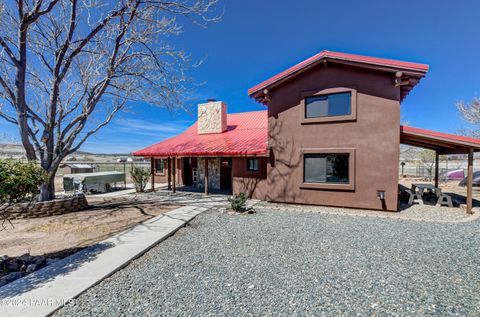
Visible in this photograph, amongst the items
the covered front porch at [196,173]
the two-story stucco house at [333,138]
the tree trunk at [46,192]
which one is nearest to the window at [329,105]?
the two-story stucco house at [333,138]

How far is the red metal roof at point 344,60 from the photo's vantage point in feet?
23.9

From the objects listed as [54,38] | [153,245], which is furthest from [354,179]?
[54,38]

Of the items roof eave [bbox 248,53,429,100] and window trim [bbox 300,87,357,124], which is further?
window trim [bbox 300,87,357,124]

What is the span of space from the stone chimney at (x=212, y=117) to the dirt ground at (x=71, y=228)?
266 inches

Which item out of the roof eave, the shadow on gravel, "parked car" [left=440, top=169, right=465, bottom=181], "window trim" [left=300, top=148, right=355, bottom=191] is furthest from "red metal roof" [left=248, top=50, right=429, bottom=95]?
"parked car" [left=440, top=169, right=465, bottom=181]

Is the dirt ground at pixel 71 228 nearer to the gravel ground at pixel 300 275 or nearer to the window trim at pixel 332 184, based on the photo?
the gravel ground at pixel 300 275

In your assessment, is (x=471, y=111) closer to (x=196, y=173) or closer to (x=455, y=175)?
(x=455, y=175)

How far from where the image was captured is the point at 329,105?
8.80 m

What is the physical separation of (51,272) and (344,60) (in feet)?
34.1

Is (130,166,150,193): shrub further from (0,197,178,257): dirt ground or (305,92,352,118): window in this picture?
(305,92,352,118): window

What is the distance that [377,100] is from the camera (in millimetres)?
8039

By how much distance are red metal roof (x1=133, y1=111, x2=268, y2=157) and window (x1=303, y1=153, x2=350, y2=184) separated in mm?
1982

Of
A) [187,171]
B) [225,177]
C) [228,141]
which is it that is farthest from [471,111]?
[187,171]

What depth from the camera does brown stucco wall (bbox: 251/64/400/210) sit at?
26.0 ft
